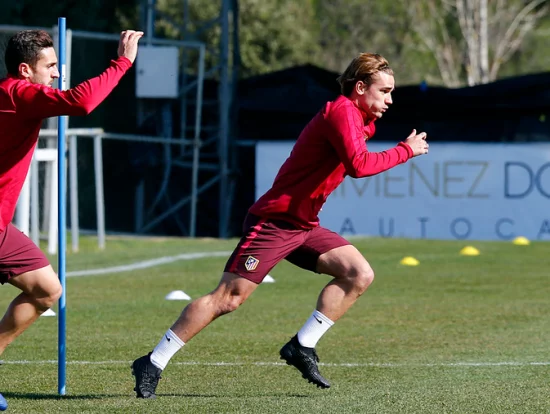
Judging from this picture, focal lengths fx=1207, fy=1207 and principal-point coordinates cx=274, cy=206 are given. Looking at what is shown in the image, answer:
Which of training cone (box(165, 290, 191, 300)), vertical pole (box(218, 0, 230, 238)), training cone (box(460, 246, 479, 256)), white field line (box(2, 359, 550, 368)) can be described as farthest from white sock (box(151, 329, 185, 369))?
vertical pole (box(218, 0, 230, 238))

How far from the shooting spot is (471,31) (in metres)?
40.5

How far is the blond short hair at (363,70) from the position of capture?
22.2ft

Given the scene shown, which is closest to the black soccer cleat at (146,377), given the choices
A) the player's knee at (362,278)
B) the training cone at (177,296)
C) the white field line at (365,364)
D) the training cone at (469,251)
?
the player's knee at (362,278)

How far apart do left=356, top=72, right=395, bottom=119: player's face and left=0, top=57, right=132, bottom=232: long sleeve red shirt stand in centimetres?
141

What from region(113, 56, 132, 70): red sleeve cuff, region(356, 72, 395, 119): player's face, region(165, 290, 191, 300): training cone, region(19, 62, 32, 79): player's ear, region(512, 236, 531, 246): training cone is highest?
region(113, 56, 132, 70): red sleeve cuff

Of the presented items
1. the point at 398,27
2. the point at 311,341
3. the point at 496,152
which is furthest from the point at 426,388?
the point at 398,27

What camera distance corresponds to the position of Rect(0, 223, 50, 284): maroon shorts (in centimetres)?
627

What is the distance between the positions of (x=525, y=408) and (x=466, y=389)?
701 mm

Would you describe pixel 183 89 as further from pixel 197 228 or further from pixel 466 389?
pixel 466 389

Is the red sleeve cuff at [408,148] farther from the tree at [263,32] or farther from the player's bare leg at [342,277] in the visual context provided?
the tree at [263,32]

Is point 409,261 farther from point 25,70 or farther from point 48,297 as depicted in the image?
point 25,70

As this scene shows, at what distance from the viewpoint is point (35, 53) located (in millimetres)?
6102

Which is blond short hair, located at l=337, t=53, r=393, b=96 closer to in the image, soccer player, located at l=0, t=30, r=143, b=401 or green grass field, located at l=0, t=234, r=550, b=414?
soccer player, located at l=0, t=30, r=143, b=401

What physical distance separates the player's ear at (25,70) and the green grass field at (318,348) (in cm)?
174
